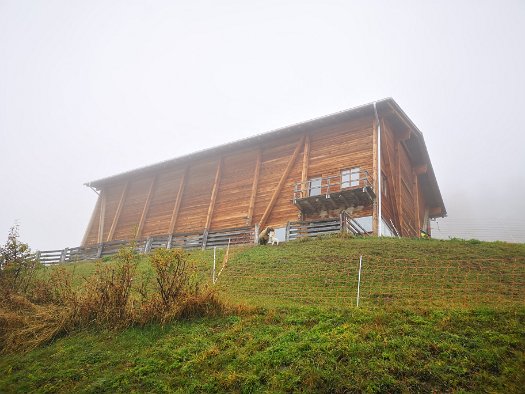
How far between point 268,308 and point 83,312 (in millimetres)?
4335

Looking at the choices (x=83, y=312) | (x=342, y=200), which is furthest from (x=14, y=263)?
(x=342, y=200)

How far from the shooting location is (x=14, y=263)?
39.9ft

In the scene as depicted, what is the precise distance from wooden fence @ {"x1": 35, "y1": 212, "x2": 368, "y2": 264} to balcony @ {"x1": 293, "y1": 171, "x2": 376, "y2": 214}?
1304 mm

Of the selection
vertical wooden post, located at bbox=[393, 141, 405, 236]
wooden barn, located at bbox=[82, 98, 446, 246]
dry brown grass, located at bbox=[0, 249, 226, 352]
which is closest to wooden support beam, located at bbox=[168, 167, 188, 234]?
wooden barn, located at bbox=[82, 98, 446, 246]

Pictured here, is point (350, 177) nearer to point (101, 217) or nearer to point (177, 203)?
point (177, 203)

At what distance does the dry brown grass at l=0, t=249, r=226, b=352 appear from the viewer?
8492 millimetres

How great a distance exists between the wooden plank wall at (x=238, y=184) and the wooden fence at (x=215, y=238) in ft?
6.20

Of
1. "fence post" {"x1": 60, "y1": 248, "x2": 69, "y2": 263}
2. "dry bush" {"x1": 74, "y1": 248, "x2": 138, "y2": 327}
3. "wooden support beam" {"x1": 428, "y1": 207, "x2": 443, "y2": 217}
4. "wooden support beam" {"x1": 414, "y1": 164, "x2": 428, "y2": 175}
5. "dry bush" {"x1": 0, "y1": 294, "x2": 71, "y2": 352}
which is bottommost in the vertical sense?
"dry bush" {"x1": 0, "y1": 294, "x2": 71, "y2": 352}

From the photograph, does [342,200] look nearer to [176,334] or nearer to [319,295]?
[319,295]

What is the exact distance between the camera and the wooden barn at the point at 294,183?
20094 millimetres

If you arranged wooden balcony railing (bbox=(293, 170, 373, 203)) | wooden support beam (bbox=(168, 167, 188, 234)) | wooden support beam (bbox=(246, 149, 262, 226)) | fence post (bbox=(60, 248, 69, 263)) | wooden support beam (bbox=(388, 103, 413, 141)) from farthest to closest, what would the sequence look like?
wooden support beam (bbox=(168, 167, 188, 234)), fence post (bbox=(60, 248, 69, 263)), wooden support beam (bbox=(246, 149, 262, 226)), wooden support beam (bbox=(388, 103, 413, 141)), wooden balcony railing (bbox=(293, 170, 373, 203))

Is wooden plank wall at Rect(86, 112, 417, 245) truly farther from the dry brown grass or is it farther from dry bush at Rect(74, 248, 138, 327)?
dry bush at Rect(74, 248, 138, 327)

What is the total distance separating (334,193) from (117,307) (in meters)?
12.5

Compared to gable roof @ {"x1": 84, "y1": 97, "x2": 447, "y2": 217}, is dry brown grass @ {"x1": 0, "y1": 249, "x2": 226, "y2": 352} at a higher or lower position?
lower
